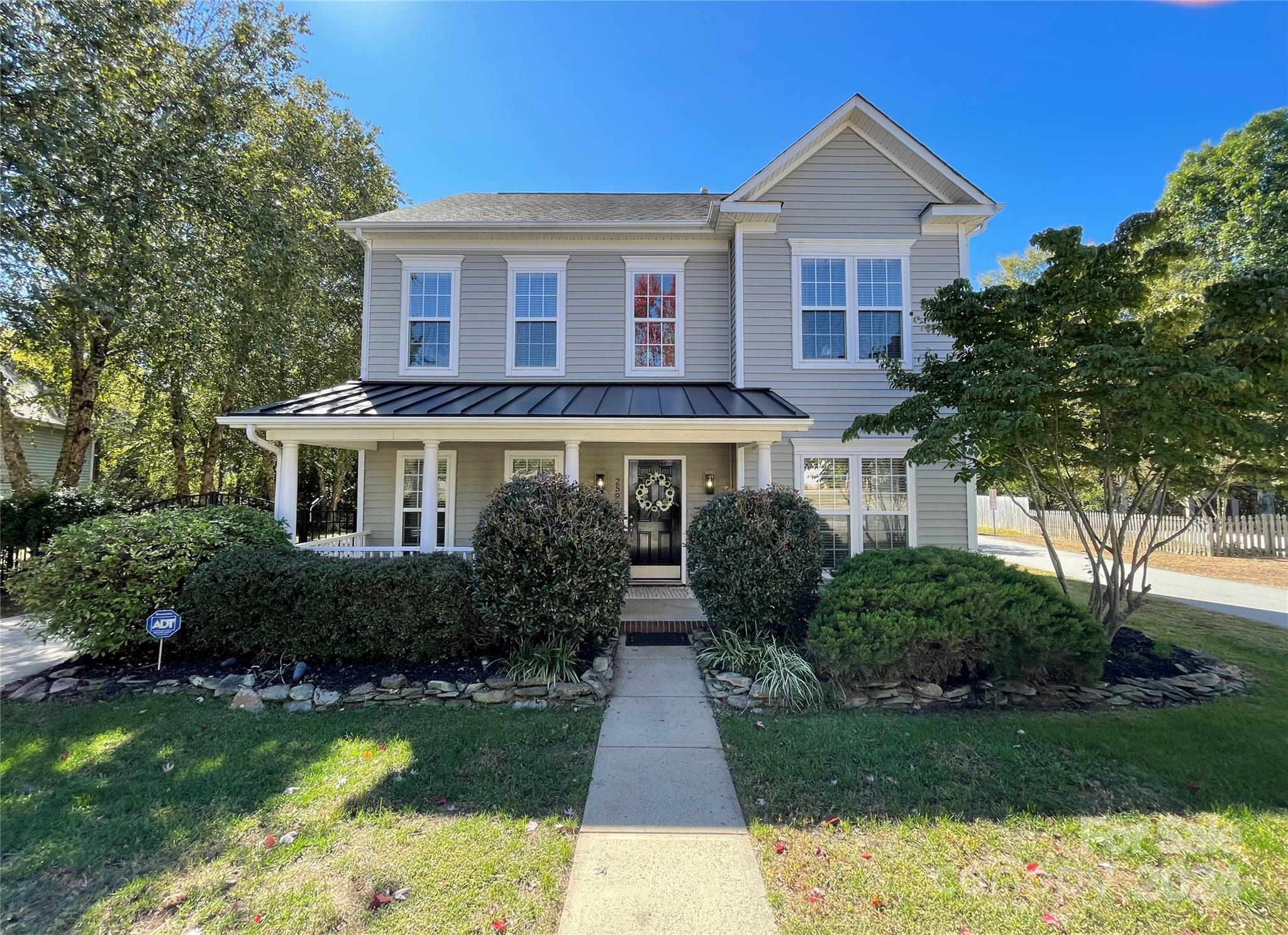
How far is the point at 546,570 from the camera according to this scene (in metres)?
5.04

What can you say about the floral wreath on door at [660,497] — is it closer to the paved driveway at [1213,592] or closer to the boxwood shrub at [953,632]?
the boxwood shrub at [953,632]

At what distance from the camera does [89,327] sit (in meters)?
8.97

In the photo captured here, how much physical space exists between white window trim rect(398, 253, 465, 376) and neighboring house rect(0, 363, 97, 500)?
26.3 ft

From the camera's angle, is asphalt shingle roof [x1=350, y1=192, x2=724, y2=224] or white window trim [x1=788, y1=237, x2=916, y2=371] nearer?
white window trim [x1=788, y1=237, x2=916, y2=371]

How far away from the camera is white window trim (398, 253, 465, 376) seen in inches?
363

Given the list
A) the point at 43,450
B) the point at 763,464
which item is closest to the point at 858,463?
the point at 763,464

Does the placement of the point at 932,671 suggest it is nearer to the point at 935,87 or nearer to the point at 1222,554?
the point at 935,87

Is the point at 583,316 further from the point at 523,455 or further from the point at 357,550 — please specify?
the point at 357,550

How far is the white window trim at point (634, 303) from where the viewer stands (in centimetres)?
920

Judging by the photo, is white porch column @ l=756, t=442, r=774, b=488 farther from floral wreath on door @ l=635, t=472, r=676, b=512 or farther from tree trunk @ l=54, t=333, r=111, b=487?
tree trunk @ l=54, t=333, r=111, b=487

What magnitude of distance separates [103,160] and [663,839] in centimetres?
1091

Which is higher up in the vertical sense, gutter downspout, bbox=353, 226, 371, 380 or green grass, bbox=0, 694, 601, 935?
gutter downspout, bbox=353, 226, 371, 380

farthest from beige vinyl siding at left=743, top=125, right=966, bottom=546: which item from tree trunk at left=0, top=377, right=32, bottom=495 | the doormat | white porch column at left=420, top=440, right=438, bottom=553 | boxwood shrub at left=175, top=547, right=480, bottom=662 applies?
tree trunk at left=0, top=377, right=32, bottom=495

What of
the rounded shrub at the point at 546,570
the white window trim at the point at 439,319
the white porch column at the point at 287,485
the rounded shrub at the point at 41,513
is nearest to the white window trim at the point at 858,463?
the rounded shrub at the point at 546,570
